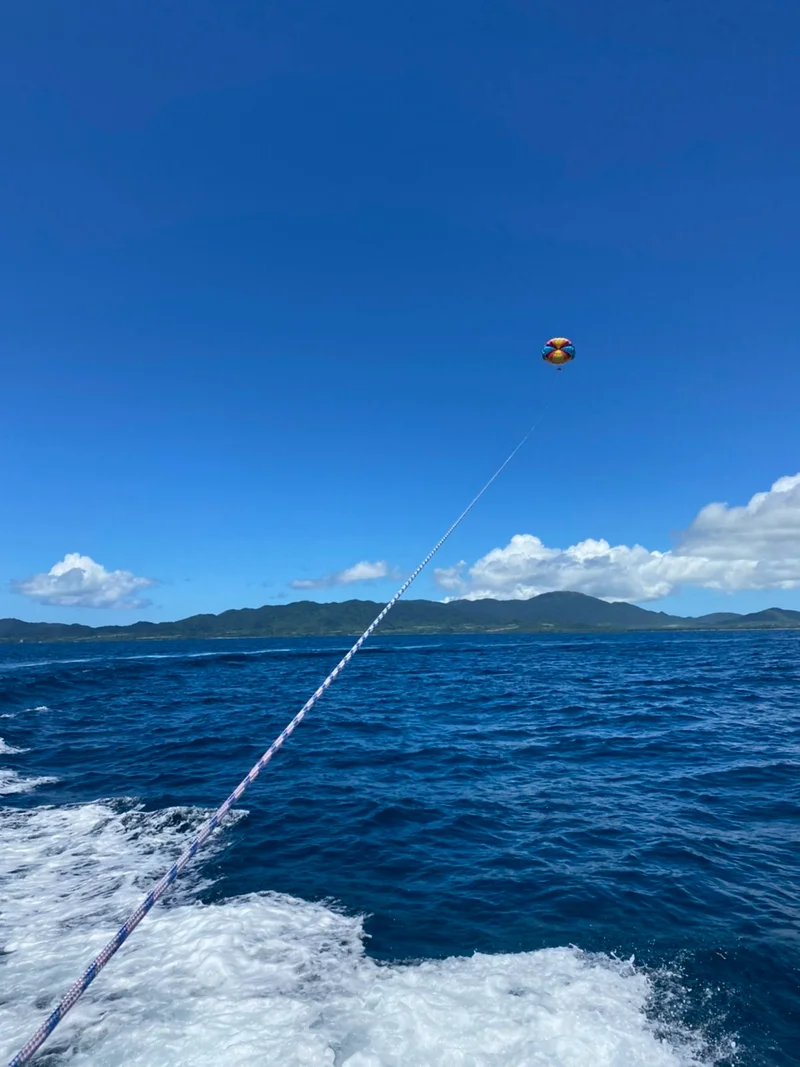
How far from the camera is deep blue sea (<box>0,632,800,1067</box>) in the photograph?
22.0 ft

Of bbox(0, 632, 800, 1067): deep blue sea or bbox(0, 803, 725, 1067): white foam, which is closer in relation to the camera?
bbox(0, 803, 725, 1067): white foam

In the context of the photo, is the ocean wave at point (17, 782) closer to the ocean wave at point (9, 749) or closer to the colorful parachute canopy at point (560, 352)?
the ocean wave at point (9, 749)

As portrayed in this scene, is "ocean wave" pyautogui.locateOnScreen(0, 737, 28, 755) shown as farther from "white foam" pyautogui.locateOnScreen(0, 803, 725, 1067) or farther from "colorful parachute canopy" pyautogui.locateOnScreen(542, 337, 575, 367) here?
"colorful parachute canopy" pyautogui.locateOnScreen(542, 337, 575, 367)

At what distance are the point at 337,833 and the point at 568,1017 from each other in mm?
6894

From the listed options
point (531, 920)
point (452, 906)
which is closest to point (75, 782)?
point (452, 906)

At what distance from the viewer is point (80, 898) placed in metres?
10.2

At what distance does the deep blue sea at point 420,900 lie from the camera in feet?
22.0

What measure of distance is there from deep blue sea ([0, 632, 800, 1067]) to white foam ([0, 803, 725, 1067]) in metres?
0.03

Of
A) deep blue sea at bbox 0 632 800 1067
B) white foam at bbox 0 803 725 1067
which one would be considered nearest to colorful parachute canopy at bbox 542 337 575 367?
deep blue sea at bbox 0 632 800 1067

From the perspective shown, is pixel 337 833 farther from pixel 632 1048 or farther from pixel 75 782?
pixel 75 782

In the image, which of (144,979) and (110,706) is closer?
(144,979)

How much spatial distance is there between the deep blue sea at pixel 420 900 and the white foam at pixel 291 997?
→ 0.11 feet

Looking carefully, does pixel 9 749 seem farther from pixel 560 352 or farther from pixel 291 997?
pixel 560 352

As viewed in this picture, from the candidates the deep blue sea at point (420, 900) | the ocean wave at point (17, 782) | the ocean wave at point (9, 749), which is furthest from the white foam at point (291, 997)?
the ocean wave at point (9, 749)
